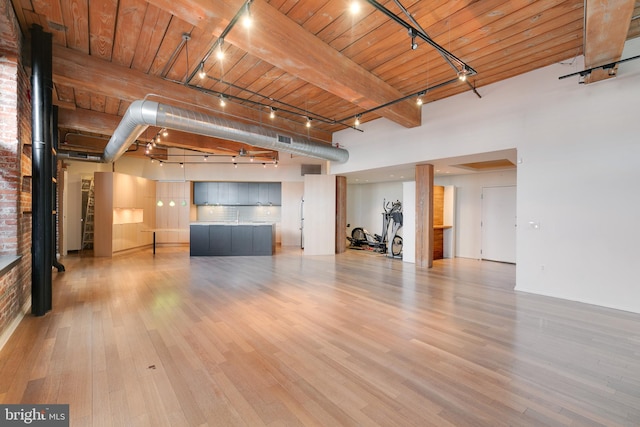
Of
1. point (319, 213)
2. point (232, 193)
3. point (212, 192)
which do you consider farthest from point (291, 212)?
point (212, 192)

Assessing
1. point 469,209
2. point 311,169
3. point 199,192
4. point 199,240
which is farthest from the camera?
point 199,192

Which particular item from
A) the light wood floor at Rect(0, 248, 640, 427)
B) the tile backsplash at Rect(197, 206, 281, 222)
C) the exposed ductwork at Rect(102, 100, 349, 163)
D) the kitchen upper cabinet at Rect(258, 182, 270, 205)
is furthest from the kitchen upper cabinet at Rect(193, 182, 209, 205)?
the light wood floor at Rect(0, 248, 640, 427)

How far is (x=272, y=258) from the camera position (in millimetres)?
8195

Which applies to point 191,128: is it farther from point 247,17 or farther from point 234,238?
point 234,238

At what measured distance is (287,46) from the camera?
11.2ft

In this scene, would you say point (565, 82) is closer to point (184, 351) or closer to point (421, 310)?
point (421, 310)

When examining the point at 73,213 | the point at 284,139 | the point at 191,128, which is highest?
the point at 284,139

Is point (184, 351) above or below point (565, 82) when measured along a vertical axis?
below

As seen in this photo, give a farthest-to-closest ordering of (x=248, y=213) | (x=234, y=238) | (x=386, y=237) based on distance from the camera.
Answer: (x=248, y=213) < (x=386, y=237) < (x=234, y=238)

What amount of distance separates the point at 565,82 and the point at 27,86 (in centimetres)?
791

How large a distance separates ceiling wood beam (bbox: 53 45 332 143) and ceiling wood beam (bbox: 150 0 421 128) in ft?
7.90

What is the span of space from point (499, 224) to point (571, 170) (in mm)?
3657

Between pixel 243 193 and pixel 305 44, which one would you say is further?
pixel 243 193

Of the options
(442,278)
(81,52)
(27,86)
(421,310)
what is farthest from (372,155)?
(27,86)
